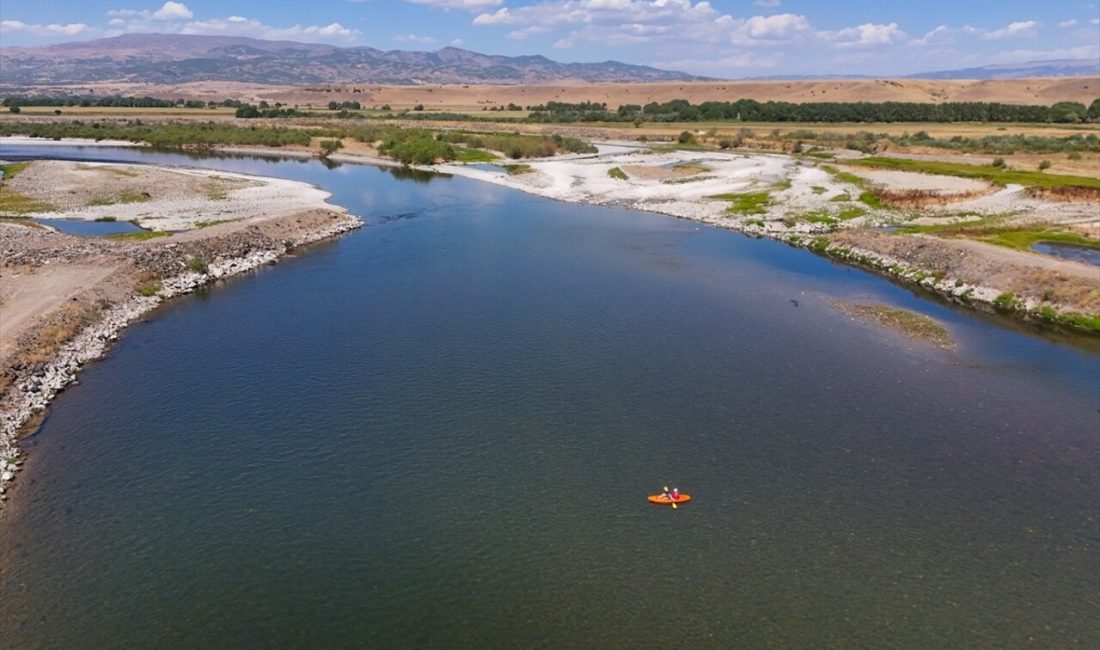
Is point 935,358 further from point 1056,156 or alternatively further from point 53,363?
point 1056,156

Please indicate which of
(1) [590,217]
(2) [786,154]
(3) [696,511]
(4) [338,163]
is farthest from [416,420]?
(2) [786,154]

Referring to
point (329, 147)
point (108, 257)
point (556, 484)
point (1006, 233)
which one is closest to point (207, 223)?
point (108, 257)

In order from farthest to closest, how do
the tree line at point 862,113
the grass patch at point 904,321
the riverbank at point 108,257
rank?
the tree line at point 862,113, the grass patch at point 904,321, the riverbank at point 108,257

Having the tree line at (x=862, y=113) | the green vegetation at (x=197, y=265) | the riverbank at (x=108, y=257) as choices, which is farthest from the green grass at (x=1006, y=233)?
the tree line at (x=862, y=113)

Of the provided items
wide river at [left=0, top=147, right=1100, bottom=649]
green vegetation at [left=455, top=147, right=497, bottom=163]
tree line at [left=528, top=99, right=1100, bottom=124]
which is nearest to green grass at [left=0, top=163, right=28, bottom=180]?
green vegetation at [left=455, top=147, right=497, bottom=163]

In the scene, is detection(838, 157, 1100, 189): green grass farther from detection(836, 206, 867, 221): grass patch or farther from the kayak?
the kayak

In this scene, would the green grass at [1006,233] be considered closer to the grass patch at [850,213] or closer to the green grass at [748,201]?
the grass patch at [850,213]
